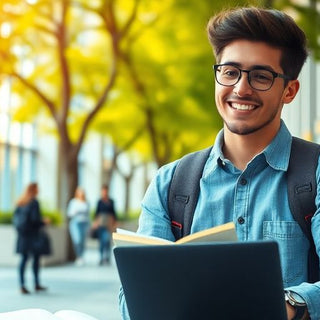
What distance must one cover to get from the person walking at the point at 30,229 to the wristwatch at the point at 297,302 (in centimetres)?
1089

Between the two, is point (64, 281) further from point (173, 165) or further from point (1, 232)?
point (173, 165)

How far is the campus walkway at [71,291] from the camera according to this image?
410 inches

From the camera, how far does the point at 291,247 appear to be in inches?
104

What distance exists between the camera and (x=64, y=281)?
15.0 metres

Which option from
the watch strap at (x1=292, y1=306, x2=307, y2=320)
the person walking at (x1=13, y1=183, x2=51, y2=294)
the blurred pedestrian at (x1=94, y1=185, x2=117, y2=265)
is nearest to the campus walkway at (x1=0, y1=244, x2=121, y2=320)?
the person walking at (x1=13, y1=183, x2=51, y2=294)

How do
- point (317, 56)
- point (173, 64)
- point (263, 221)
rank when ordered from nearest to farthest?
point (263, 221), point (317, 56), point (173, 64)

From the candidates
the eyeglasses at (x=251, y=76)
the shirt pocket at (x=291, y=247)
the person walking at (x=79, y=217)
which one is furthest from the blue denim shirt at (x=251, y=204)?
the person walking at (x=79, y=217)

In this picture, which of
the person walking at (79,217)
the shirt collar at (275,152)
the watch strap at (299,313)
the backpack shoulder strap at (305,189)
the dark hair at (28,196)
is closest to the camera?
the watch strap at (299,313)

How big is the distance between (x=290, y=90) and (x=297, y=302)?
730mm

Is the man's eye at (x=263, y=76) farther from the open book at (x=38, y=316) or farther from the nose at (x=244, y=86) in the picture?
the open book at (x=38, y=316)

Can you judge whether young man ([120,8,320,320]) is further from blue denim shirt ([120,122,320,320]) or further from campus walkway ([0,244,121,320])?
campus walkway ([0,244,121,320])

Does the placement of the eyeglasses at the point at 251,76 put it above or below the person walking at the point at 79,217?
above

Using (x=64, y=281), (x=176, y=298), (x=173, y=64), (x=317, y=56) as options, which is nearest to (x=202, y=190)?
(x=176, y=298)

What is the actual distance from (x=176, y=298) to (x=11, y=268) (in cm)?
1723
